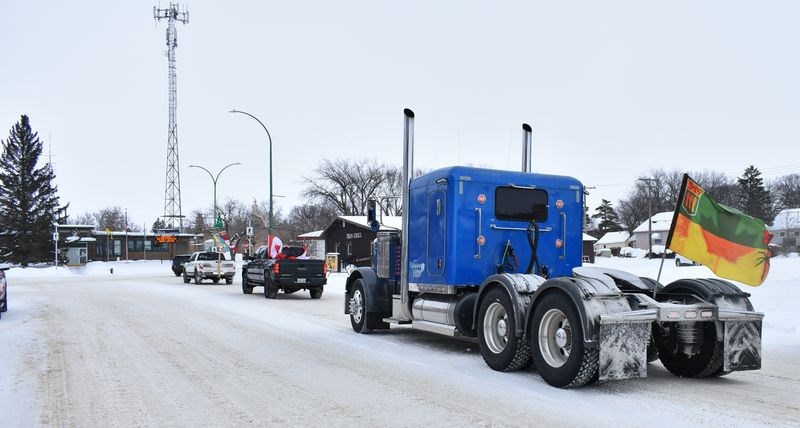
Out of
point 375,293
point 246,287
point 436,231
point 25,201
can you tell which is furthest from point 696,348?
point 25,201

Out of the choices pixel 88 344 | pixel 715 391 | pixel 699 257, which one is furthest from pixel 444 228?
pixel 88 344

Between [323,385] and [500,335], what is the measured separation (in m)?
2.35

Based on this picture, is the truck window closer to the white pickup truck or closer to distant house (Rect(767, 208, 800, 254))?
the white pickup truck

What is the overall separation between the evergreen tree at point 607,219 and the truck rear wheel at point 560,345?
11889 cm

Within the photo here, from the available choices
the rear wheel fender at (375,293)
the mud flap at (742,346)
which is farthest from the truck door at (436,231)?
the mud flap at (742,346)

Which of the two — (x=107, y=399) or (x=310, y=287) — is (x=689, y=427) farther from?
(x=310, y=287)

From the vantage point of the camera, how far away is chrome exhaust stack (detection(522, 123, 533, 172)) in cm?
1119

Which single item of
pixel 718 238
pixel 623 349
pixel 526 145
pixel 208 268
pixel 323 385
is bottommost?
pixel 208 268

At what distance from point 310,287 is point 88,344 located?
477 inches

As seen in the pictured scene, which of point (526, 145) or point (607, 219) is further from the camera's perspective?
point (607, 219)

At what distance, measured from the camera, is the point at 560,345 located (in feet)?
23.6

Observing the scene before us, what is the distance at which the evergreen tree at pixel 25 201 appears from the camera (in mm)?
63969

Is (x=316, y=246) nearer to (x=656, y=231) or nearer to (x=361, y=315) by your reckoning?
(x=361, y=315)

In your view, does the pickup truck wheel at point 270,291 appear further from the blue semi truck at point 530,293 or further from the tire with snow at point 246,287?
the blue semi truck at point 530,293
